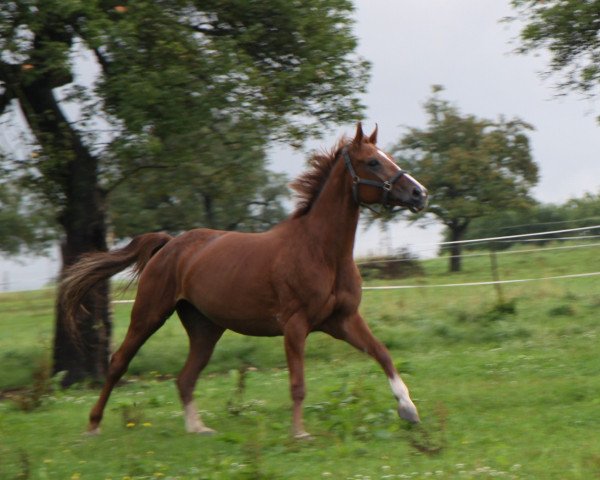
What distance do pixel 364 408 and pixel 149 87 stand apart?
510cm

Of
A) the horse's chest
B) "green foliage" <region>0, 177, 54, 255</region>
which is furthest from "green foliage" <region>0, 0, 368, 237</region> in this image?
"green foliage" <region>0, 177, 54, 255</region>

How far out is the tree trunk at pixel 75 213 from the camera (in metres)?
13.3

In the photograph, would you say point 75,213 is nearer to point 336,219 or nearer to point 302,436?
point 336,219

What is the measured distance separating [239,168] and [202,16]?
287 centimetres

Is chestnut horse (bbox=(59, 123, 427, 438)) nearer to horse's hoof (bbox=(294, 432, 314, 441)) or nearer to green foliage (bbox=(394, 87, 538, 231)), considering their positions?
horse's hoof (bbox=(294, 432, 314, 441))

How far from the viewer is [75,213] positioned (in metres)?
13.7

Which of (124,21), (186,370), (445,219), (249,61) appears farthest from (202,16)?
(445,219)

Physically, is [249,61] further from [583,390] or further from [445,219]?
[445,219]

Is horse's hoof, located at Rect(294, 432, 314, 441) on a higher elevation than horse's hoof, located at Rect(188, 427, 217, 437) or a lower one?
higher

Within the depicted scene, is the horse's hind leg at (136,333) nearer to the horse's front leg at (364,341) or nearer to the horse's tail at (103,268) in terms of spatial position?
the horse's tail at (103,268)

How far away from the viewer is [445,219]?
120 feet

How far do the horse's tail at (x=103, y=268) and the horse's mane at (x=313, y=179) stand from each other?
1.70 m

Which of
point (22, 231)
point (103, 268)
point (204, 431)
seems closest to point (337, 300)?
point (204, 431)

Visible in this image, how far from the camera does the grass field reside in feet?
23.6
